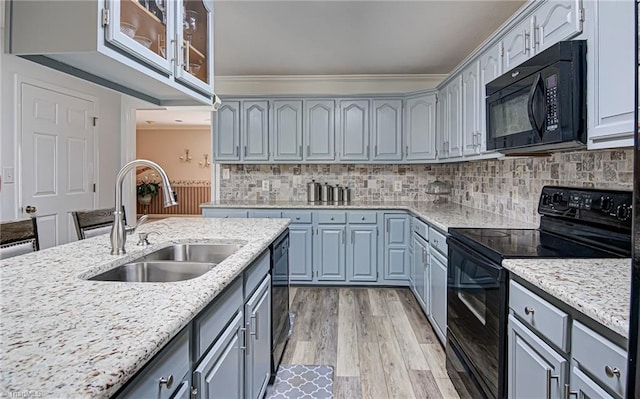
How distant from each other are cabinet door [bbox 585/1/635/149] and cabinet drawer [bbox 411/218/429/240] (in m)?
1.69

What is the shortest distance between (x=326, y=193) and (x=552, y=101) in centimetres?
316

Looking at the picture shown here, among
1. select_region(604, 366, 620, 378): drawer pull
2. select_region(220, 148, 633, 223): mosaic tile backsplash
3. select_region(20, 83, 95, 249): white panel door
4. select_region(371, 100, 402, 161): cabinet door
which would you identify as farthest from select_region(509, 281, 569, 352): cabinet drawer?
select_region(20, 83, 95, 249): white panel door

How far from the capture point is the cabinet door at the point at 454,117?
11.1 ft

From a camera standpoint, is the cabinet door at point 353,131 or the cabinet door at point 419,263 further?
the cabinet door at point 353,131

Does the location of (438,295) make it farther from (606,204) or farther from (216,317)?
(216,317)

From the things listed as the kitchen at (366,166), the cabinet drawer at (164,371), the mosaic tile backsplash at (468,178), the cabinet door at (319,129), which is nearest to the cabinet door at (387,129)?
the kitchen at (366,166)

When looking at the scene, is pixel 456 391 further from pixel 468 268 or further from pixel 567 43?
pixel 567 43

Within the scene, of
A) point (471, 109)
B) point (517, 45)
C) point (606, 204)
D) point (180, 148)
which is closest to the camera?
point (606, 204)

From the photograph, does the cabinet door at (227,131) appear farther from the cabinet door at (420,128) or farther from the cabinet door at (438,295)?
the cabinet door at (438,295)

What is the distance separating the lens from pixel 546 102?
70.1 inches

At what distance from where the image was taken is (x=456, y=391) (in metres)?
2.21

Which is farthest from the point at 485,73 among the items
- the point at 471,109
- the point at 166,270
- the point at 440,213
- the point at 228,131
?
the point at 228,131

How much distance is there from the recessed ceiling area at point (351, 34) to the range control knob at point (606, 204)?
172 centimetres

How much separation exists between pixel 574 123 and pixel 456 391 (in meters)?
1.55
